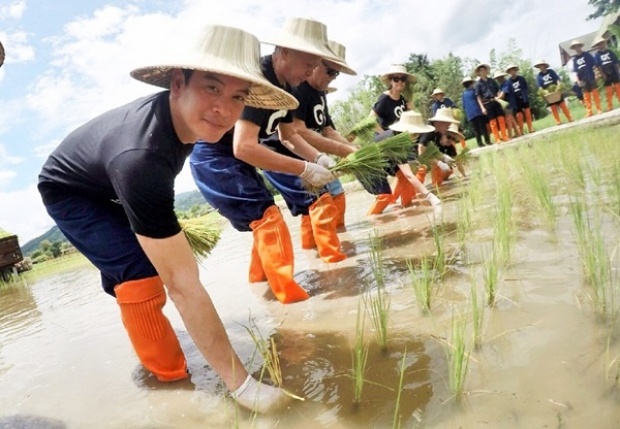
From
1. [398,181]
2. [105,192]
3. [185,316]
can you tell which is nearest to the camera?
[185,316]

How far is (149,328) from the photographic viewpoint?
1781mm

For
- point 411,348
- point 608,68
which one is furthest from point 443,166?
point 608,68

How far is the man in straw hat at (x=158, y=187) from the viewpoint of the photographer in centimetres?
139

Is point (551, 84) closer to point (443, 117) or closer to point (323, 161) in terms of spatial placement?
point (443, 117)

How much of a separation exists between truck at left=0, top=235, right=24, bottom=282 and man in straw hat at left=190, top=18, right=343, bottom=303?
27.0 ft

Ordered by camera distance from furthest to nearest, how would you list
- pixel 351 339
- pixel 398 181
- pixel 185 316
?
1. pixel 398 181
2. pixel 351 339
3. pixel 185 316

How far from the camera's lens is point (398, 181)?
500 centimetres

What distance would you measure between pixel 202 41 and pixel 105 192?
754 millimetres

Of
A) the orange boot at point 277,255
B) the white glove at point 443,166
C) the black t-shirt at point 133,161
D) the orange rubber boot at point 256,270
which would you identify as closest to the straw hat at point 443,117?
the white glove at point 443,166

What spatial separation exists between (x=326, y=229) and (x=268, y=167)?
2.40ft

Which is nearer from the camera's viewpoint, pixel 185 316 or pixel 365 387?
pixel 365 387

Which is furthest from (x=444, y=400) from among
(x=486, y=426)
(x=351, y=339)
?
(x=351, y=339)

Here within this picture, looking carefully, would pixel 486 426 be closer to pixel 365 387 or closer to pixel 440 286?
pixel 365 387

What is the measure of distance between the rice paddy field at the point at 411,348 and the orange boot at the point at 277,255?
0.28 feet
